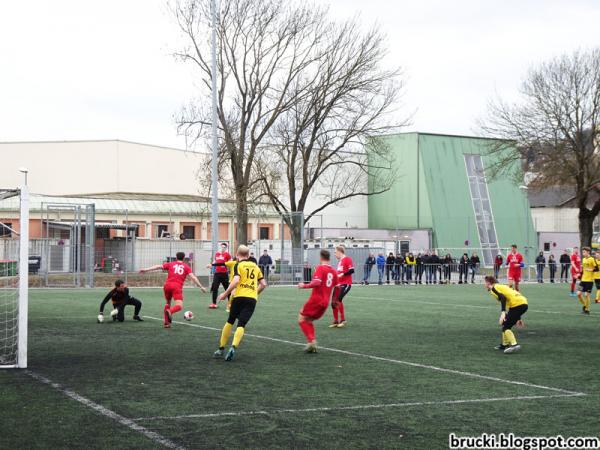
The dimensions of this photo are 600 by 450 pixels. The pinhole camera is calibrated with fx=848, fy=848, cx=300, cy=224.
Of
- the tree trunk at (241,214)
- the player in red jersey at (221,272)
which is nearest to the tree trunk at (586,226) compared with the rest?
the tree trunk at (241,214)

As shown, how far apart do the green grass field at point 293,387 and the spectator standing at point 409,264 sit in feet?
80.9

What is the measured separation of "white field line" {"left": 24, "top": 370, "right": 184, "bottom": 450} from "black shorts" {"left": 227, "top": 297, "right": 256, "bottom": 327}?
311 centimetres

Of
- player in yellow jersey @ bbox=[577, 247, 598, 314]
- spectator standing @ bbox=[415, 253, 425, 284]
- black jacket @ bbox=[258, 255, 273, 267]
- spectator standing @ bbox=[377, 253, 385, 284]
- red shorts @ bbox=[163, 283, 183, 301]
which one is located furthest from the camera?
spectator standing @ bbox=[415, 253, 425, 284]

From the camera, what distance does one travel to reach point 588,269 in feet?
81.3

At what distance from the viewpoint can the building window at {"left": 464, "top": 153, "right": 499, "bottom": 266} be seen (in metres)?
64.3

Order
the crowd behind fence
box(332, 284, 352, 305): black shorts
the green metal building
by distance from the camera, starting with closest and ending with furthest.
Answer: box(332, 284, 352, 305): black shorts
the crowd behind fence
the green metal building

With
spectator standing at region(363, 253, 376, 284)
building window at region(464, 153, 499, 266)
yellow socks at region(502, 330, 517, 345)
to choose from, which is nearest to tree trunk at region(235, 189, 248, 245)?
spectator standing at region(363, 253, 376, 284)

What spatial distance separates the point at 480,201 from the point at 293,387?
5733 cm

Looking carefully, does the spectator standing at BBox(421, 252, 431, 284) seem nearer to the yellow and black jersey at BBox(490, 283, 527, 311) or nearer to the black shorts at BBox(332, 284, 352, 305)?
the black shorts at BBox(332, 284, 352, 305)

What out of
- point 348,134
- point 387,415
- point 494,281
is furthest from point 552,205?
point 387,415

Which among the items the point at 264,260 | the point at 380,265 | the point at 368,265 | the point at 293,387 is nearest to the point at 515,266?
the point at 380,265

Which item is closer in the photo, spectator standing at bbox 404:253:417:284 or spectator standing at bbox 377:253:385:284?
spectator standing at bbox 377:253:385:284

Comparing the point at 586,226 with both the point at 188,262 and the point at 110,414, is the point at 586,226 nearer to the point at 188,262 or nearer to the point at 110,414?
the point at 188,262

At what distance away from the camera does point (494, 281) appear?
47.2 ft
